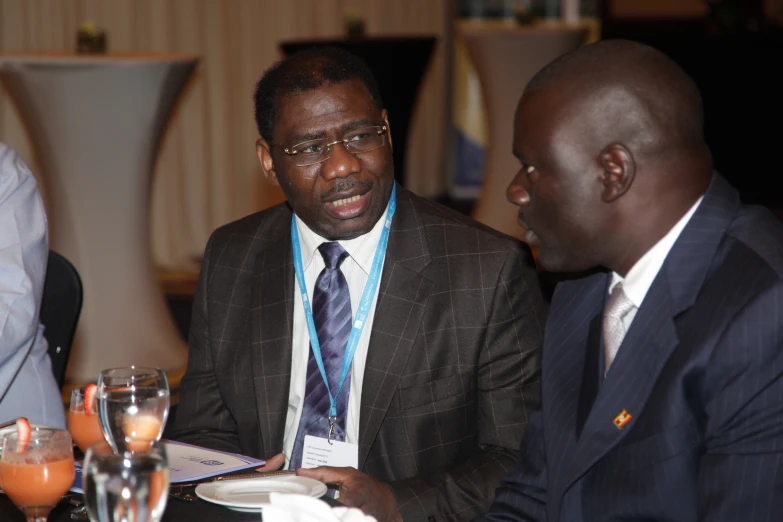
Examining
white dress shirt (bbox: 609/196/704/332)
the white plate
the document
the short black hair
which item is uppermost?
the short black hair

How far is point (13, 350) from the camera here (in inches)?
94.7

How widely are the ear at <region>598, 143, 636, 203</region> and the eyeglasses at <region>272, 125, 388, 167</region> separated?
0.83 metres

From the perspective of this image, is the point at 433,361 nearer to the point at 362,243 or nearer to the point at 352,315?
the point at 352,315

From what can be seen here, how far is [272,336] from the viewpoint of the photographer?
2381 millimetres

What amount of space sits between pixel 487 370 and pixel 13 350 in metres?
1.09

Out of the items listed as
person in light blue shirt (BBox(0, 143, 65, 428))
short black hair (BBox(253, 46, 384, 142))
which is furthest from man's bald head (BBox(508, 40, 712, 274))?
person in light blue shirt (BBox(0, 143, 65, 428))

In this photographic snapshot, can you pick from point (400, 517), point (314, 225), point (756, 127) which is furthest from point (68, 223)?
point (756, 127)

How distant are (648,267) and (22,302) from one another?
1486 mm

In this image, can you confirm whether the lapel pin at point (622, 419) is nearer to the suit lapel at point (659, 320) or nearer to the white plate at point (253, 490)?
the suit lapel at point (659, 320)

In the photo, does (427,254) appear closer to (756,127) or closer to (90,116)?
(90,116)

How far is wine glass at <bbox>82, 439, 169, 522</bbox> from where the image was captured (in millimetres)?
1245

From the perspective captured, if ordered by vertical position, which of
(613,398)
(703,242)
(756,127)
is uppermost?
(703,242)

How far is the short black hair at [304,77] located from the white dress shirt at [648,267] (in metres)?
0.91

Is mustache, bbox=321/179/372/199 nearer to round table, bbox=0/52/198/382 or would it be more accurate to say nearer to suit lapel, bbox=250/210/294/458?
suit lapel, bbox=250/210/294/458
